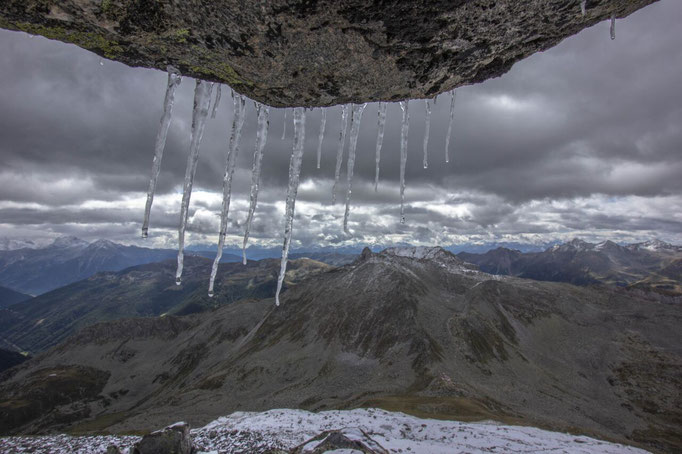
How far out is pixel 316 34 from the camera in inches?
223

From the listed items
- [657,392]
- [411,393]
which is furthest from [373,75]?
[657,392]

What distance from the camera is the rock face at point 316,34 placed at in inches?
197

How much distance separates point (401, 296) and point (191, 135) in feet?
439

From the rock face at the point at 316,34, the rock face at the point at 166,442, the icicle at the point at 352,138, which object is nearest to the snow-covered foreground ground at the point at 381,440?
the rock face at the point at 166,442

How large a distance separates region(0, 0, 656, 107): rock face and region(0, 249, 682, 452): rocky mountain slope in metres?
56.5

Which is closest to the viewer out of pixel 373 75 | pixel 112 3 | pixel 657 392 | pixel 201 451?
pixel 112 3

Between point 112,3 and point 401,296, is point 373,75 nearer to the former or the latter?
point 112,3

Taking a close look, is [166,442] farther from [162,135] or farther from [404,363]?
[404,363]

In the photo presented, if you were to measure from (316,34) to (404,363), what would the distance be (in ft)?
335

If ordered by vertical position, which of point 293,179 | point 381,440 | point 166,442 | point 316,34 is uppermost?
point 316,34

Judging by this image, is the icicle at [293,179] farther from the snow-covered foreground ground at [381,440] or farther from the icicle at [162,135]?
the snow-covered foreground ground at [381,440]

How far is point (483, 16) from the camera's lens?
543cm

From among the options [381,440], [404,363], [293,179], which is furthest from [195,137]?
A: [404,363]

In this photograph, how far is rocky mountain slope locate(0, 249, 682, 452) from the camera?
251 ft
